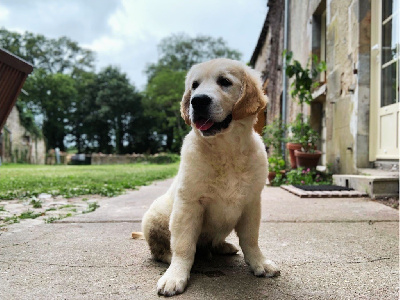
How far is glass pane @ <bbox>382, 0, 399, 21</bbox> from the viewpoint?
531cm

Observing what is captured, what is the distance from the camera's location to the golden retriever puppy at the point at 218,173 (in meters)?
1.99

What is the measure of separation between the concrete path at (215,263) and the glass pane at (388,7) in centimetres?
349

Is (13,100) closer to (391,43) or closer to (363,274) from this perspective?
(363,274)

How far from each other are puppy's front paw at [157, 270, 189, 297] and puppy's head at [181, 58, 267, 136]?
2.69 feet

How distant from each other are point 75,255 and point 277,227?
6.08 feet

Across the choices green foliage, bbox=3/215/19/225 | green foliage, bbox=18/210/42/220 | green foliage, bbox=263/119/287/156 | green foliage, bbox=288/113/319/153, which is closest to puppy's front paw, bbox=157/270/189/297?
green foliage, bbox=3/215/19/225

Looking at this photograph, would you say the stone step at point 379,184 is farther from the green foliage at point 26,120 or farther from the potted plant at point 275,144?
the green foliage at point 26,120

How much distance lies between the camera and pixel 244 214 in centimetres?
217

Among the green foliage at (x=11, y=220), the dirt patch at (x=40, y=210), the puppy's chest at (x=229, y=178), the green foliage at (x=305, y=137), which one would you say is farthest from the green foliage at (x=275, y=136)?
Answer: the puppy's chest at (x=229, y=178)

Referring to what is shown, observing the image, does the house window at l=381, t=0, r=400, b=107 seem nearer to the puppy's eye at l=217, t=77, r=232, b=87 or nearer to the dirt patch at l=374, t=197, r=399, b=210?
the dirt patch at l=374, t=197, r=399, b=210

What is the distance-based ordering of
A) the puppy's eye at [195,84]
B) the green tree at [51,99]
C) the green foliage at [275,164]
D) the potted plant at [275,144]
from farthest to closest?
the green tree at [51,99]
the potted plant at [275,144]
the green foliage at [275,164]
the puppy's eye at [195,84]

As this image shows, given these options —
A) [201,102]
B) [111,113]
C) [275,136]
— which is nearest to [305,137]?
[275,136]

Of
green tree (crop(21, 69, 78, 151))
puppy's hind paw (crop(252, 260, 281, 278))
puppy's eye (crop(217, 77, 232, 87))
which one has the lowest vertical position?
puppy's hind paw (crop(252, 260, 281, 278))

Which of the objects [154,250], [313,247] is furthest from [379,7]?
[154,250]
